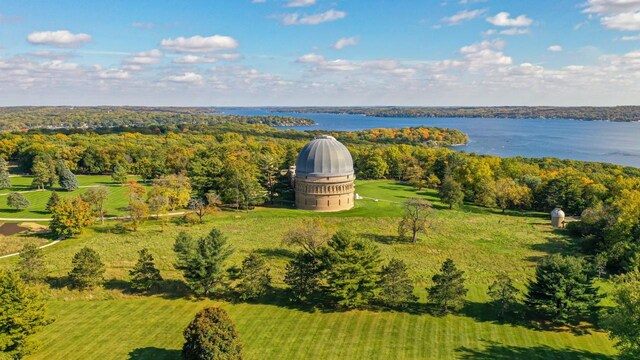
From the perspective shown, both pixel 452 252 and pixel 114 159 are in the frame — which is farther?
pixel 114 159

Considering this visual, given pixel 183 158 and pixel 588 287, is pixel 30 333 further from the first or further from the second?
pixel 183 158

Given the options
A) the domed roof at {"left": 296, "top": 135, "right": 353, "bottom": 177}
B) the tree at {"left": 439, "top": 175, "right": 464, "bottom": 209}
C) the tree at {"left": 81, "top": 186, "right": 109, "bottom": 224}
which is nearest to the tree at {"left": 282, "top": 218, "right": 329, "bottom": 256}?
the domed roof at {"left": 296, "top": 135, "right": 353, "bottom": 177}

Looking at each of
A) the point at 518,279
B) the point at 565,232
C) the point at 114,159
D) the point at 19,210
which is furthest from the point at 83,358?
the point at 114,159

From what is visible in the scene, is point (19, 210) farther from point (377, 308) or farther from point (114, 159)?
point (377, 308)

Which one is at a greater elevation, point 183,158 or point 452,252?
point 183,158

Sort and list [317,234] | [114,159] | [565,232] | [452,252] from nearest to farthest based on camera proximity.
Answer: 1. [317,234]
2. [452,252]
3. [565,232]
4. [114,159]

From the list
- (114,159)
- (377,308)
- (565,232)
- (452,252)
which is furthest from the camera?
(114,159)

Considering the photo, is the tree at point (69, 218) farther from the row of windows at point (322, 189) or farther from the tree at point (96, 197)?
the row of windows at point (322, 189)
